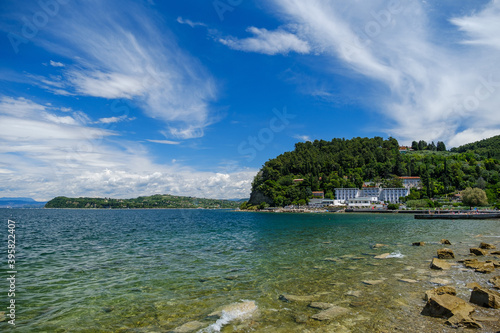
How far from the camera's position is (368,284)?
1313 cm

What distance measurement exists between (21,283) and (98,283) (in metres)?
4.11

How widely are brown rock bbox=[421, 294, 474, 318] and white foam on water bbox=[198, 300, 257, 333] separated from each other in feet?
19.9

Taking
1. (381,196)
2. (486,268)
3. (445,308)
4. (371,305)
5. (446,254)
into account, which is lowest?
(381,196)

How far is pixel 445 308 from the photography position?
867 centimetres

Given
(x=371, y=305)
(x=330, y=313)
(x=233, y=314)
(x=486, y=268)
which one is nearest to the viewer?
(x=330, y=313)

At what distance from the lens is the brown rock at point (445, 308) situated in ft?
28.2

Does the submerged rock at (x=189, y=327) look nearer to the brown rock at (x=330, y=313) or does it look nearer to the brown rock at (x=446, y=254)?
the brown rock at (x=330, y=313)

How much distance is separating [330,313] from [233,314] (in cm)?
352

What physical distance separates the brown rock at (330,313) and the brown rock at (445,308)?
2636mm

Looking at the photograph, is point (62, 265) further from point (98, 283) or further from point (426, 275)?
point (426, 275)

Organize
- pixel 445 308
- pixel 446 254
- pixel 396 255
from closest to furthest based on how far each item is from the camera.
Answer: pixel 445 308, pixel 446 254, pixel 396 255

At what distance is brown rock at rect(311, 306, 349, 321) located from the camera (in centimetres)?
927

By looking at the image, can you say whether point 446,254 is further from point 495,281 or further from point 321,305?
point 321,305

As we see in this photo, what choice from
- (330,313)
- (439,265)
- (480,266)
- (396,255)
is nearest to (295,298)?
(330,313)
